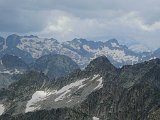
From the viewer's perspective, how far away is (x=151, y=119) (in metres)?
192

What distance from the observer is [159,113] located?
193500 mm

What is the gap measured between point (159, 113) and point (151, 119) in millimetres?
4387
